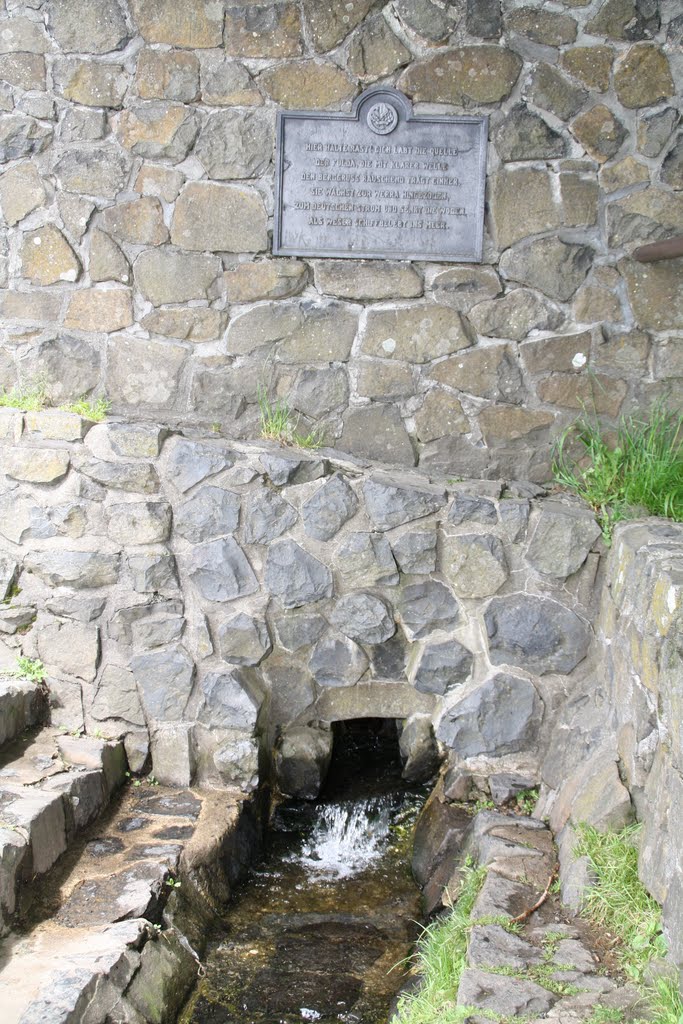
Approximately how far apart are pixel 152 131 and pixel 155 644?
7.07 feet

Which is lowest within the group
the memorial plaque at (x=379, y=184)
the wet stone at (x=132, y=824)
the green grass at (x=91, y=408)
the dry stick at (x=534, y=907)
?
the wet stone at (x=132, y=824)

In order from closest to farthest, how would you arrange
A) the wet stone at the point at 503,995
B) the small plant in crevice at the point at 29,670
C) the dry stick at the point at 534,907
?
the wet stone at the point at 503,995 → the dry stick at the point at 534,907 → the small plant in crevice at the point at 29,670

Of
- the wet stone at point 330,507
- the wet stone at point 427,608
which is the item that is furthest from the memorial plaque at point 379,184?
the wet stone at point 427,608

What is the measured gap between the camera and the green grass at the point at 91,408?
4.02m

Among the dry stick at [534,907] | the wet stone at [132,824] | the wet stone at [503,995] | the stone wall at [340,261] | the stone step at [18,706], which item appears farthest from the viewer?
the stone wall at [340,261]

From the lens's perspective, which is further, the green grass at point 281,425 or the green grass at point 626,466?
the green grass at point 281,425

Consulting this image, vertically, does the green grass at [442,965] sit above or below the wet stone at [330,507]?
below

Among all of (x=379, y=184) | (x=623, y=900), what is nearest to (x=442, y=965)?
(x=623, y=900)

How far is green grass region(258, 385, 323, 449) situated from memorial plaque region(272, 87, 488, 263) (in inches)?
25.0

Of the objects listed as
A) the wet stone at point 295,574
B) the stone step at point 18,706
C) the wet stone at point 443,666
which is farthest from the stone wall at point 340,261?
the stone step at point 18,706

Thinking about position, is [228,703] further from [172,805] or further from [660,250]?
[660,250]

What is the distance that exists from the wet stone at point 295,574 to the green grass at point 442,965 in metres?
1.21

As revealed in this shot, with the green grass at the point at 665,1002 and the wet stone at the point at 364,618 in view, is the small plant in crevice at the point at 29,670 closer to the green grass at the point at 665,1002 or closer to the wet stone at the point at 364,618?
the wet stone at the point at 364,618

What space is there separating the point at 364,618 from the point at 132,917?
1.45 m
